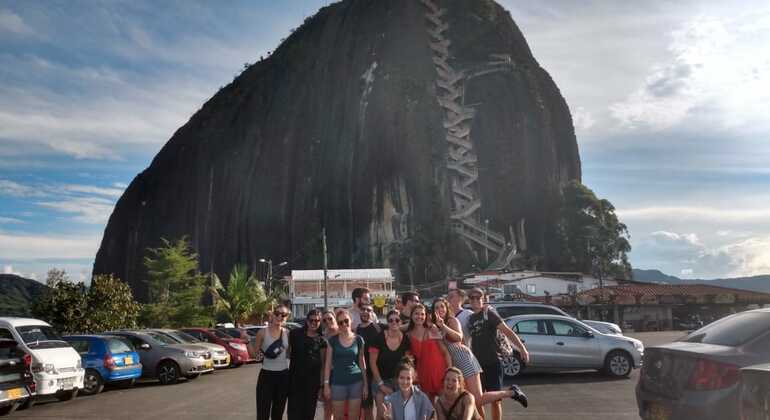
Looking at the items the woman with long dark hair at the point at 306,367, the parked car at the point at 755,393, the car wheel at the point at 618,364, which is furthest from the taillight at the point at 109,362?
the parked car at the point at 755,393

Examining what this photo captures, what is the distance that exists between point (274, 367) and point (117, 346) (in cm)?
978

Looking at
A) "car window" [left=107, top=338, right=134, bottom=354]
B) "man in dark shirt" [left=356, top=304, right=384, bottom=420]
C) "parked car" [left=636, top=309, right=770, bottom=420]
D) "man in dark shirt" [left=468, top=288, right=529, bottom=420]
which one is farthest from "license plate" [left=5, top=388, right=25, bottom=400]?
"parked car" [left=636, top=309, right=770, bottom=420]

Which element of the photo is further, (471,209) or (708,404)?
(471,209)

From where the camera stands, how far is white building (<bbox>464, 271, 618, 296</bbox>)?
62406 millimetres

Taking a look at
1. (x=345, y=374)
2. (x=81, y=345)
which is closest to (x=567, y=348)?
(x=345, y=374)

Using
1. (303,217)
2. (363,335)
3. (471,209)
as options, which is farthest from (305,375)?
(303,217)

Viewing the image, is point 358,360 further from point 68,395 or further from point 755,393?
point 68,395

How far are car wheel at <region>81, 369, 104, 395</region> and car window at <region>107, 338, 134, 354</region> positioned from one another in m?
0.61

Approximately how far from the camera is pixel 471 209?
Result: 8744 cm

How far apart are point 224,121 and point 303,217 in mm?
26009

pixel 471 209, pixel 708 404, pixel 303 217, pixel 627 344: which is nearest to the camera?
pixel 708 404

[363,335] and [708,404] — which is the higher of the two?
[363,335]

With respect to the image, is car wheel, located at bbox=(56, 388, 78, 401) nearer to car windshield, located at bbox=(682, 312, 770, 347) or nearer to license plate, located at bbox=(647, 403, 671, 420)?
license plate, located at bbox=(647, 403, 671, 420)

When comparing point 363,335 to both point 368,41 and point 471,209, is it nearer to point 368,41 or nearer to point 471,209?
point 471,209
